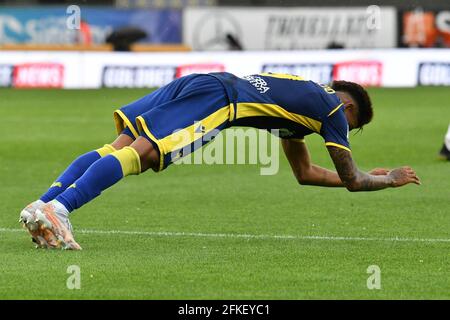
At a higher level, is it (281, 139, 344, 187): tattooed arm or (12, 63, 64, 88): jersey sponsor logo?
(12, 63, 64, 88): jersey sponsor logo

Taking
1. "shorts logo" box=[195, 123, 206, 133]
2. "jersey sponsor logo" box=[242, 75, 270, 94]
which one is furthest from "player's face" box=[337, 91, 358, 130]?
"shorts logo" box=[195, 123, 206, 133]

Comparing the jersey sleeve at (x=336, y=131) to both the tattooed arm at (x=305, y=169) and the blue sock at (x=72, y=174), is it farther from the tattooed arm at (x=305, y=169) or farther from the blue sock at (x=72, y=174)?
the blue sock at (x=72, y=174)

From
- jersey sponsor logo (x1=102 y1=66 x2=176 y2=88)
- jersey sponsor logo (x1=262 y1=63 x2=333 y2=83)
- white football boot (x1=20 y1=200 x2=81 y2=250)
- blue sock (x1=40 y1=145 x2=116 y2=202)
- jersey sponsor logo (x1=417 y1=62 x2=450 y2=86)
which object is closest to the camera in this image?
white football boot (x1=20 y1=200 x2=81 y2=250)

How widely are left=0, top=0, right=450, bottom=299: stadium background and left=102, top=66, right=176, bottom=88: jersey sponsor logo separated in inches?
1.4

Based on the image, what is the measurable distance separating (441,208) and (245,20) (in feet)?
87.0

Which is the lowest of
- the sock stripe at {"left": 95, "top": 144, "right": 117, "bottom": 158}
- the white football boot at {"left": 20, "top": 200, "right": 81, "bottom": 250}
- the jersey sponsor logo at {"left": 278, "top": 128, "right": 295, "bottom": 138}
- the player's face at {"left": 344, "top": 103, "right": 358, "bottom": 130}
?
the white football boot at {"left": 20, "top": 200, "right": 81, "bottom": 250}

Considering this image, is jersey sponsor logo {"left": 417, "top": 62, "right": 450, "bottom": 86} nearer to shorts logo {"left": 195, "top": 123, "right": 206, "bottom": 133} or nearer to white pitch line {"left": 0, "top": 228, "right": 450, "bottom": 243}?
white pitch line {"left": 0, "top": 228, "right": 450, "bottom": 243}

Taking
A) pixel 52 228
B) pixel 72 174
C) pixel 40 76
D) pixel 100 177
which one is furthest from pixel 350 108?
pixel 40 76

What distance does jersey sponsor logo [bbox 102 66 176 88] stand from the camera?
96.6 feet

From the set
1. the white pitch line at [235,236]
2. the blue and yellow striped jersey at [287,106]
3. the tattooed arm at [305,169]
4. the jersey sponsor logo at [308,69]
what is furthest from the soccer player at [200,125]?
the jersey sponsor logo at [308,69]

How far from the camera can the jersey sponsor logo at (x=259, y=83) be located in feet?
30.6

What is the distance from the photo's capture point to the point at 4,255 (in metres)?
9.03

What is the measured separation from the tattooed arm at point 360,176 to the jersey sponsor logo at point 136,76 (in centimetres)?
2000

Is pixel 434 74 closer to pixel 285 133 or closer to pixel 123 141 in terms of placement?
pixel 285 133
